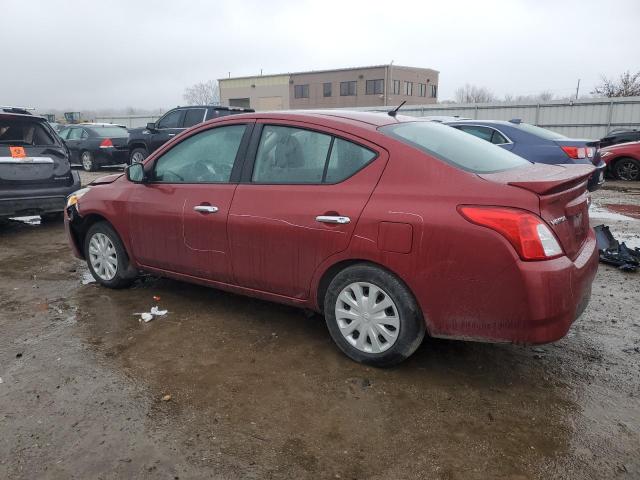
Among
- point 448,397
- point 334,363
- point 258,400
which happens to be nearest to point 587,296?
point 448,397

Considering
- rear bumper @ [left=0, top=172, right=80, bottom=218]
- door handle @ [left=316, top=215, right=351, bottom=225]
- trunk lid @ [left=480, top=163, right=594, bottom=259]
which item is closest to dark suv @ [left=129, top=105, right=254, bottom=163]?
rear bumper @ [left=0, top=172, right=80, bottom=218]

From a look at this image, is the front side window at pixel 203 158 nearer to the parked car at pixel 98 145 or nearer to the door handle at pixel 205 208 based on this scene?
the door handle at pixel 205 208

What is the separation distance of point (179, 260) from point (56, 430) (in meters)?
1.70

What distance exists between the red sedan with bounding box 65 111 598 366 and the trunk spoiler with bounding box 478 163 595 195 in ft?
0.04

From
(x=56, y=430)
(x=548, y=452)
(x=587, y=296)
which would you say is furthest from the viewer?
(x=587, y=296)

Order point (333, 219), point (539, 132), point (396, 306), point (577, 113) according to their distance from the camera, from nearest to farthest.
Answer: point (396, 306), point (333, 219), point (539, 132), point (577, 113)

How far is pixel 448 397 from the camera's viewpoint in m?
2.99

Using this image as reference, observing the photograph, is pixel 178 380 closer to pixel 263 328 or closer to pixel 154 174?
pixel 263 328

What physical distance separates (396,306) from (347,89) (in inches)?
2275

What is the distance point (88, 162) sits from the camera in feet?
54.4

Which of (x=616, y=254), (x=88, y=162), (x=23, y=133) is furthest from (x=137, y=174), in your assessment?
(x=88, y=162)

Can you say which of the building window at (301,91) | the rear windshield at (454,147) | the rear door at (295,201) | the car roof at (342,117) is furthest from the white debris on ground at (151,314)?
the building window at (301,91)

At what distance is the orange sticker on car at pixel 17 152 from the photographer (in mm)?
7086

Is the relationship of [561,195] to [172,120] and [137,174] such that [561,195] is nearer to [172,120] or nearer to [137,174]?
[137,174]
